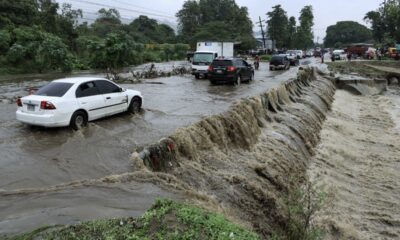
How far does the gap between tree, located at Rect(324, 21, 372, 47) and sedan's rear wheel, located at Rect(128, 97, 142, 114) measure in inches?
5647

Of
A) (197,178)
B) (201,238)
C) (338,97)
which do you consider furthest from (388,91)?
(201,238)

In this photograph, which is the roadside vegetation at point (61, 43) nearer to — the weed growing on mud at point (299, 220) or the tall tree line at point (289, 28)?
the tall tree line at point (289, 28)

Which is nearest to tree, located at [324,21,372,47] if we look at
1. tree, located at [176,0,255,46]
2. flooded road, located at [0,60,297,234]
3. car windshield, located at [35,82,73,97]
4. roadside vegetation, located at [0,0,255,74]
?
tree, located at [176,0,255,46]

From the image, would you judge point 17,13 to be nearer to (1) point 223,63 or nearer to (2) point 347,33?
(1) point 223,63

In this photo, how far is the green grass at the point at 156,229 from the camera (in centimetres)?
520

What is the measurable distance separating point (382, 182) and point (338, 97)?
61.8ft

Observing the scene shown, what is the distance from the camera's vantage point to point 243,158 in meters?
11.9

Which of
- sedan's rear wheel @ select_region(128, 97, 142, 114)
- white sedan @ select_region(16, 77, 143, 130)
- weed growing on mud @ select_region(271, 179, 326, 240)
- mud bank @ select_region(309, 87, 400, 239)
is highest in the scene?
white sedan @ select_region(16, 77, 143, 130)

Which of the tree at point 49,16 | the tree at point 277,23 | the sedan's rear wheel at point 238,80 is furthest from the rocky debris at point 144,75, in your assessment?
the tree at point 277,23

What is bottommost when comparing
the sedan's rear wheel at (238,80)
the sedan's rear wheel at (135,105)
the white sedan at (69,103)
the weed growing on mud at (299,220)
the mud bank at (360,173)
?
the mud bank at (360,173)

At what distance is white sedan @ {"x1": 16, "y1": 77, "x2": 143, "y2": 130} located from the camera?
1117 centimetres

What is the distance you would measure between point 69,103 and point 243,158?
5.20 m

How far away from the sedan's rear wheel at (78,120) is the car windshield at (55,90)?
2.40ft

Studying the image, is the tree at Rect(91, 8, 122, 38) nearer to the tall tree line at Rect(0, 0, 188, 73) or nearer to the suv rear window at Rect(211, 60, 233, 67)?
the tall tree line at Rect(0, 0, 188, 73)
